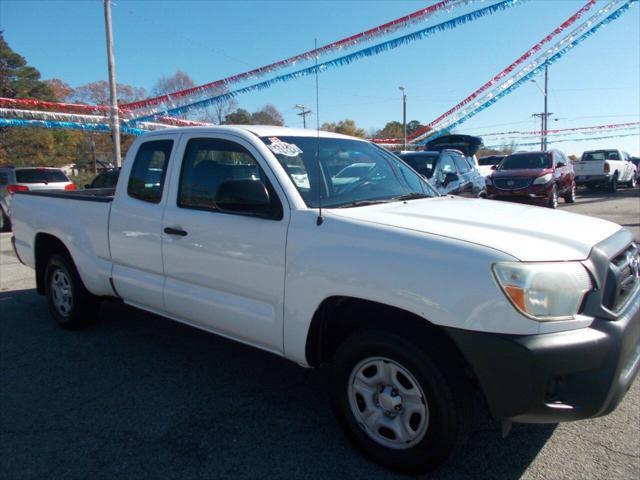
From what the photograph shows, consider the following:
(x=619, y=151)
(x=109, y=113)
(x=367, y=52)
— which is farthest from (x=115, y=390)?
(x=619, y=151)

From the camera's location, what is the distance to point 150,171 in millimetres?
3932

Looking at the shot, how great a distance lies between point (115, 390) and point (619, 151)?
24.4m

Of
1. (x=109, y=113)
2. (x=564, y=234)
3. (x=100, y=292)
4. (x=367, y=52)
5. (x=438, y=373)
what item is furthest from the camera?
(x=109, y=113)

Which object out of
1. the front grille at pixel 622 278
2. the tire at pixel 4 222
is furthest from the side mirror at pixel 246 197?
the tire at pixel 4 222

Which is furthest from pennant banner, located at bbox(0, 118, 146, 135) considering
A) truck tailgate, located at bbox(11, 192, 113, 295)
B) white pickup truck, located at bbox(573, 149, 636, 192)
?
white pickup truck, located at bbox(573, 149, 636, 192)

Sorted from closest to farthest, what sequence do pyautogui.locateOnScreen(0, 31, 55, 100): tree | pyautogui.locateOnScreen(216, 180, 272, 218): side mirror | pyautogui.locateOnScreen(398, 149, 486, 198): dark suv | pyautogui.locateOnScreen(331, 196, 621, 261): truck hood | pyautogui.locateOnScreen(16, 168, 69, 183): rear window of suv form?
1. pyautogui.locateOnScreen(331, 196, 621, 261): truck hood
2. pyautogui.locateOnScreen(216, 180, 272, 218): side mirror
3. pyautogui.locateOnScreen(398, 149, 486, 198): dark suv
4. pyautogui.locateOnScreen(16, 168, 69, 183): rear window of suv
5. pyautogui.locateOnScreen(0, 31, 55, 100): tree

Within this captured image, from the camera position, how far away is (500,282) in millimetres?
2148

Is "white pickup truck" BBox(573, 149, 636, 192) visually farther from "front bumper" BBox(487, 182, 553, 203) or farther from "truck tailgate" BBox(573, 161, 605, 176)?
"front bumper" BBox(487, 182, 553, 203)

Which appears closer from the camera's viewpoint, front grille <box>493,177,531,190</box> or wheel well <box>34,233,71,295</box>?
wheel well <box>34,233,71,295</box>

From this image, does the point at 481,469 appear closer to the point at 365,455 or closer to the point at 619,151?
the point at 365,455

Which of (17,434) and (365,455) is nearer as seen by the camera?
(365,455)

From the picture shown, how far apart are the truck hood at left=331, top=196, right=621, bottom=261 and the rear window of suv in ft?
41.8

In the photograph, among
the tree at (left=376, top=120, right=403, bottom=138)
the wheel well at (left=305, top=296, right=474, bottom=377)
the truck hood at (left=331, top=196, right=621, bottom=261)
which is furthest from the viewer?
the tree at (left=376, top=120, right=403, bottom=138)

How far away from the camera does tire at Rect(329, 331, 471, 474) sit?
7.73 ft
